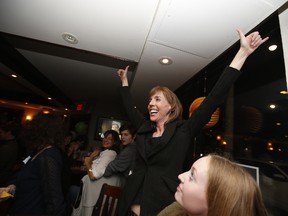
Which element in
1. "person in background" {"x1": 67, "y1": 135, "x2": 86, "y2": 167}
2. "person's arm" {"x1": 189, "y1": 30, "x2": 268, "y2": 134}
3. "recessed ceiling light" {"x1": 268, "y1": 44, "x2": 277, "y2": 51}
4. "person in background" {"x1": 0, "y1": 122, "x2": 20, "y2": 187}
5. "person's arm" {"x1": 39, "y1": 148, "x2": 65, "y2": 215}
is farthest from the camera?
"person in background" {"x1": 67, "y1": 135, "x2": 86, "y2": 167}

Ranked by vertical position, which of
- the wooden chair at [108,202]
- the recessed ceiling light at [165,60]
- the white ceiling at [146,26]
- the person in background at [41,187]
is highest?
the white ceiling at [146,26]

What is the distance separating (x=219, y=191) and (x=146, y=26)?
1355 mm

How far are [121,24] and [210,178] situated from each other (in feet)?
4.57

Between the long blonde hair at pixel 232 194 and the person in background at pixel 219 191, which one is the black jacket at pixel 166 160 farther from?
the long blonde hair at pixel 232 194

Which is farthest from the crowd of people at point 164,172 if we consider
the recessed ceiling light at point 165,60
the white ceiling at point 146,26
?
the recessed ceiling light at point 165,60

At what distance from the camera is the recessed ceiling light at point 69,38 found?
184 cm

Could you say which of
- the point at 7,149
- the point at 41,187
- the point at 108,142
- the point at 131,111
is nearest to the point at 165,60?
the point at 131,111

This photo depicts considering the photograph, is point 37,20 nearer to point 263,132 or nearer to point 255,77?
point 255,77

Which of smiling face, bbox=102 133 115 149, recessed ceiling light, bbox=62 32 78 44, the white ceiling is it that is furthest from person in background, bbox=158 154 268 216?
smiling face, bbox=102 133 115 149

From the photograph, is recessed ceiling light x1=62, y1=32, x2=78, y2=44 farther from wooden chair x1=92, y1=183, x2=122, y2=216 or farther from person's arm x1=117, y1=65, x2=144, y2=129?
wooden chair x1=92, y1=183, x2=122, y2=216

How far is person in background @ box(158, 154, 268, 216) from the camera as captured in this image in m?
0.64

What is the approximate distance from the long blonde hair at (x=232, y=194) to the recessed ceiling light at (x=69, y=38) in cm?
178

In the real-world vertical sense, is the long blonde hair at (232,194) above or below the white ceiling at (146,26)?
below

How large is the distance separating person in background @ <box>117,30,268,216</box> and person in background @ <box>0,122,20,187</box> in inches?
71.2
